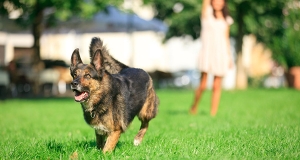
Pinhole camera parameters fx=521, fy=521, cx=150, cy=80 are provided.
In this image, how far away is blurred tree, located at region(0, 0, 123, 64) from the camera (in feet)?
58.7

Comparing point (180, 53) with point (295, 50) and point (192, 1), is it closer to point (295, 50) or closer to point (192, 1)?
point (295, 50)

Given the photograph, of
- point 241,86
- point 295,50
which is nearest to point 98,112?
point 241,86

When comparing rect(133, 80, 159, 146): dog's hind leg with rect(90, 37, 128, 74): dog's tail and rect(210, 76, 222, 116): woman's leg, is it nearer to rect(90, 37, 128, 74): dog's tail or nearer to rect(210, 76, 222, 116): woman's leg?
rect(90, 37, 128, 74): dog's tail

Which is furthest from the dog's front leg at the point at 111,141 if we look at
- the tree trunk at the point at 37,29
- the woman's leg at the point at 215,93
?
the tree trunk at the point at 37,29

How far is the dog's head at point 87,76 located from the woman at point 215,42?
5.24 metres

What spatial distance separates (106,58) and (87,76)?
3.85 ft

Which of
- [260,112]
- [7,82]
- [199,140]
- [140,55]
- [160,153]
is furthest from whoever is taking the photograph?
[140,55]

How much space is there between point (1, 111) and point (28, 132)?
610 cm

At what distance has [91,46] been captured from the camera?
717 cm

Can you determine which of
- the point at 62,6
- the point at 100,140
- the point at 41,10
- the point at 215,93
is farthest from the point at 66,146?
the point at 41,10

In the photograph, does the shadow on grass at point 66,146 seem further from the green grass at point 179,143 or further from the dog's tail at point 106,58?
the dog's tail at point 106,58

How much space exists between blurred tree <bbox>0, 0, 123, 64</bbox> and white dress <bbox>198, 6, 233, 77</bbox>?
747 cm

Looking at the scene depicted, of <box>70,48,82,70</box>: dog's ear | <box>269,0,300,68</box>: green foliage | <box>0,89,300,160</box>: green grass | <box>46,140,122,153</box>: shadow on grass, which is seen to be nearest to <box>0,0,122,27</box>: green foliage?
<box>0,89,300,160</box>: green grass

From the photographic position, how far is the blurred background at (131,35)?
801 inches
